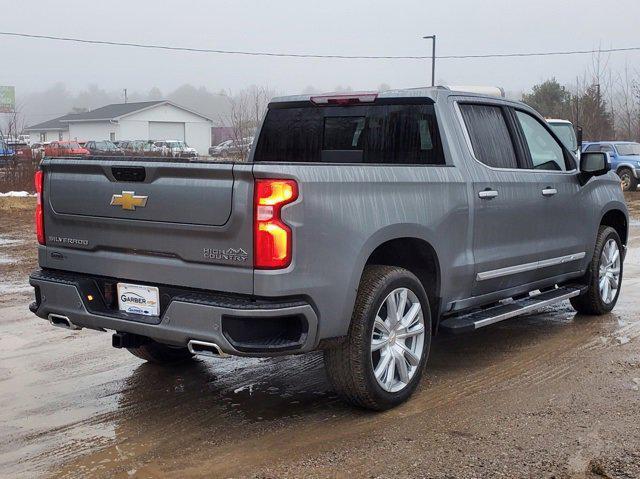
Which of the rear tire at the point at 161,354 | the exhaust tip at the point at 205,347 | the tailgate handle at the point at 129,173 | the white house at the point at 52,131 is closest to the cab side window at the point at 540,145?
the rear tire at the point at 161,354

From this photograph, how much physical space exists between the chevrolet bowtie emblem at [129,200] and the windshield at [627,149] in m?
25.6

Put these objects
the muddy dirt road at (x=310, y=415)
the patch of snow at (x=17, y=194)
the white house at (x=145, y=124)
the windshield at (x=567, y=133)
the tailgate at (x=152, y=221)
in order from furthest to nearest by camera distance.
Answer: the white house at (x=145, y=124) < the patch of snow at (x=17, y=194) < the windshield at (x=567, y=133) < the tailgate at (x=152, y=221) < the muddy dirt road at (x=310, y=415)

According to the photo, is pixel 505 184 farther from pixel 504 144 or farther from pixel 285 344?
pixel 285 344

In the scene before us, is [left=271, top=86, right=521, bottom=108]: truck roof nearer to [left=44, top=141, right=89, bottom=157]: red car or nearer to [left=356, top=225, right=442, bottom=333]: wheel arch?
[left=356, top=225, right=442, bottom=333]: wheel arch

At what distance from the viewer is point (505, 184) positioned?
5.93m

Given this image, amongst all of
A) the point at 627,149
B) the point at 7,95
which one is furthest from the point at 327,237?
the point at 7,95

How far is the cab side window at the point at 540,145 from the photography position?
6.51 metres

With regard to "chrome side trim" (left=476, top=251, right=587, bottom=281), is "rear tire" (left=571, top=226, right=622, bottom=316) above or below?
below

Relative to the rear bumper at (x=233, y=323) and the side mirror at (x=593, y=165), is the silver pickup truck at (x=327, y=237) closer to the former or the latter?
the rear bumper at (x=233, y=323)

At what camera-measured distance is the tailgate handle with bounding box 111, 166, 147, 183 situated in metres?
4.54

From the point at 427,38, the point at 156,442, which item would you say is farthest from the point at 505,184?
the point at 427,38

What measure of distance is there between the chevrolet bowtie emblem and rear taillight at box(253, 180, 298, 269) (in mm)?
747

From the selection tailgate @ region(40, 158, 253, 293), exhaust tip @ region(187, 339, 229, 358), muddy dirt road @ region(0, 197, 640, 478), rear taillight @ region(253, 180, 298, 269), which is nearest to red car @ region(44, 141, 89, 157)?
muddy dirt road @ region(0, 197, 640, 478)

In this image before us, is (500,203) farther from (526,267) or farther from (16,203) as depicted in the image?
(16,203)
